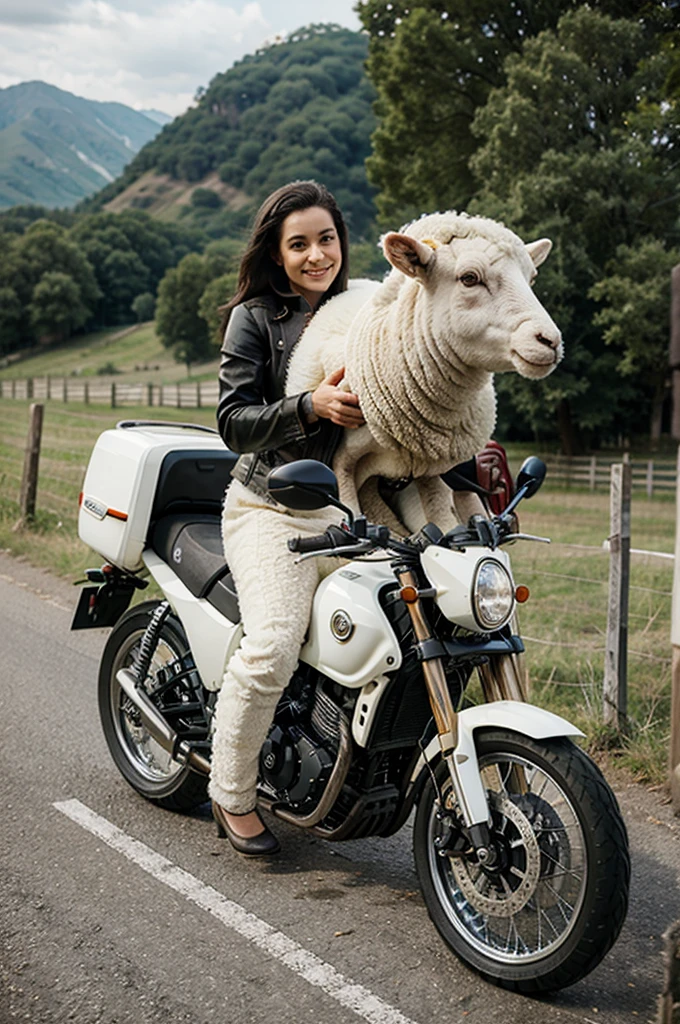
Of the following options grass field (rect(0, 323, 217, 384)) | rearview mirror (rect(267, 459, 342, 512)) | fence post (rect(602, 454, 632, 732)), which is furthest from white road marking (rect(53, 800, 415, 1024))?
grass field (rect(0, 323, 217, 384))

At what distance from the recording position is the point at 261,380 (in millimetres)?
3812

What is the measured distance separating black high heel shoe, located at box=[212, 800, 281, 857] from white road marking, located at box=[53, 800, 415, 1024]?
175mm

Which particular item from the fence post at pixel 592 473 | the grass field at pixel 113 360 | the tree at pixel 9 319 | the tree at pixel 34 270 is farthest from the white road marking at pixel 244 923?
the tree at pixel 34 270

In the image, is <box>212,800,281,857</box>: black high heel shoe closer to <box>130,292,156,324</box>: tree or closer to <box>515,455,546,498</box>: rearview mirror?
<box>515,455,546,498</box>: rearview mirror

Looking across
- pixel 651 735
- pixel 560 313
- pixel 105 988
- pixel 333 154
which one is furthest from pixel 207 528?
pixel 333 154

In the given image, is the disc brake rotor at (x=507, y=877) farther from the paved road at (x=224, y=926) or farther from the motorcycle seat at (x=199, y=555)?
the motorcycle seat at (x=199, y=555)

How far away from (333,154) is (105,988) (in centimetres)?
13033

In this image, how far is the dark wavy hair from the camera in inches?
151

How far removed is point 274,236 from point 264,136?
166 metres

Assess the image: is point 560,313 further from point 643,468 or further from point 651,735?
point 651,735

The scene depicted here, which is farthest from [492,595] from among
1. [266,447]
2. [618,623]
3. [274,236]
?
[618,623]

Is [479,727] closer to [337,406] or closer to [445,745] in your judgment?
[445,745]

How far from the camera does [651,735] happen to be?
534 cm

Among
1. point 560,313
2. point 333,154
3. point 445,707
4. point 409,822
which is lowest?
point 409,822
